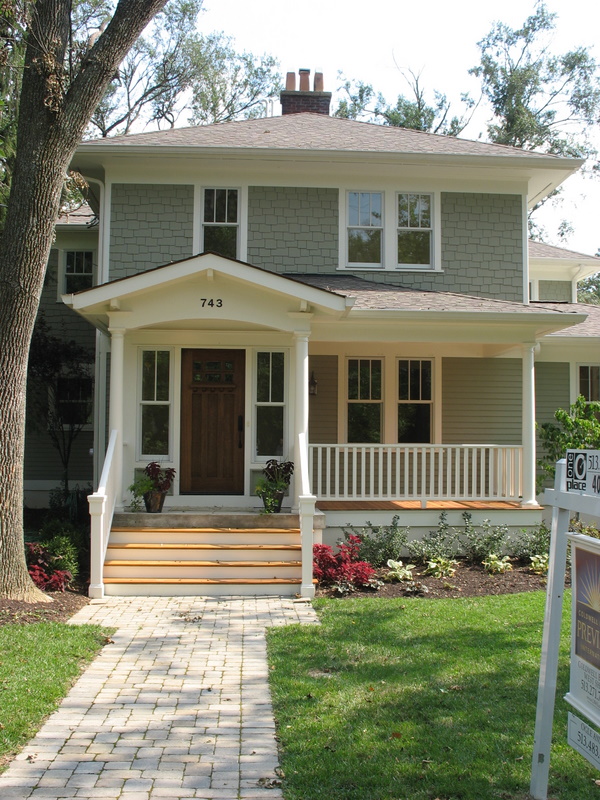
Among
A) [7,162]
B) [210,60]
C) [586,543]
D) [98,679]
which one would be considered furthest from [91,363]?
[210,60]

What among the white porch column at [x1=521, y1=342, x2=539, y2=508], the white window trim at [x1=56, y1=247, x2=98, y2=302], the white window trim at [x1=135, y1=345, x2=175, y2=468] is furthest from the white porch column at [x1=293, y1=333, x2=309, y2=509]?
the white window trim at [x1=56, y1=247, x2=98, y2=302]

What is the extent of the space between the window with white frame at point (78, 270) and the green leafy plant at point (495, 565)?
10023mm

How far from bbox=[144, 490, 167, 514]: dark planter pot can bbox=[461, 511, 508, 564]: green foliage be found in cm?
438

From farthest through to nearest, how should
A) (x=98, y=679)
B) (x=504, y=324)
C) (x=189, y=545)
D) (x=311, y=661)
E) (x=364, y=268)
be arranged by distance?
(x=364, y=268) → (x=504, y=324) → (x=189, y=545) → (x=311, y=661) → (x=98, y=679)

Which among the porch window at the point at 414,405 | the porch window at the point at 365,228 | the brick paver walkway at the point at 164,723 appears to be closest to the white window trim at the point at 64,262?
the porch window at the point at 365,228

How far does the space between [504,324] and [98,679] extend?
25.1ft

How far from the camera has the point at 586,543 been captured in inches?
143

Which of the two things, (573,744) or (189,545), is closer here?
(573,744)

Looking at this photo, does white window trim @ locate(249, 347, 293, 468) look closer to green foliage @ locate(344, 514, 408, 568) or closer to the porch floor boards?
the porch floor boards

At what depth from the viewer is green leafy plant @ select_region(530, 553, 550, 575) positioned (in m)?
9.89

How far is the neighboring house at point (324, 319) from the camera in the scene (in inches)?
400

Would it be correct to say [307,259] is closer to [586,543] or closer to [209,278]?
[209,278]

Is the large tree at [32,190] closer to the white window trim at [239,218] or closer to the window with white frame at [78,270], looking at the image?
the white window trim at [239,218]

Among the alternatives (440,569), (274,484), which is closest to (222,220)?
(274,484)
